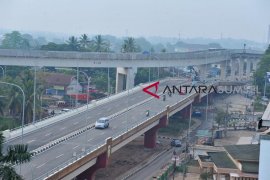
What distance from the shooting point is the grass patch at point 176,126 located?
65062mm

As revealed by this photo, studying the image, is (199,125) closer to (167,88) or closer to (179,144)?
(167,88)

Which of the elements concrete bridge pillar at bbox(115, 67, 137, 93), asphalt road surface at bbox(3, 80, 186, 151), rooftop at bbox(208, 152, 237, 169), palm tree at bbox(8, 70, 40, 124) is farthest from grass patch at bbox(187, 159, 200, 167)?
concrete bridge pillar at bbox(115, 67, 137, 93)

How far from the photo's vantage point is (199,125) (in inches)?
2827

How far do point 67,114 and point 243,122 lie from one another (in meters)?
28.9

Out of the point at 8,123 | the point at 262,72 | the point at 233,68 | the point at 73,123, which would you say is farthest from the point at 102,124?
the point at 233,68

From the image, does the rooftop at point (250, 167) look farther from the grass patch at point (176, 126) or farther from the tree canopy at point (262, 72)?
the tree canopy at point (262, 72)

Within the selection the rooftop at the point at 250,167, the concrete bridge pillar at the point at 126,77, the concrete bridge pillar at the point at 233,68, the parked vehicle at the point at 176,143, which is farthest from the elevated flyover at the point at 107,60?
the rooftop at the point at 250,167

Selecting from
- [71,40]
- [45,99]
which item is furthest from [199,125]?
[71,40]

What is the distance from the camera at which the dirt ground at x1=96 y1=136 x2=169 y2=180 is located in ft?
146

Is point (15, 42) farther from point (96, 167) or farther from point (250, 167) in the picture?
point (250, 167)

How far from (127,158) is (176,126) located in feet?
61.5

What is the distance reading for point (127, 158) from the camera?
165 feet

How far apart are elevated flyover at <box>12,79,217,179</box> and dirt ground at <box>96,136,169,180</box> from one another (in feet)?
4.53

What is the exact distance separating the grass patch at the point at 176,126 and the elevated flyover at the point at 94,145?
4.06 m
